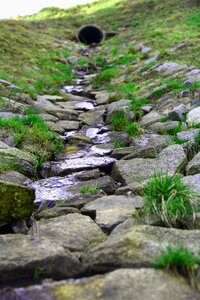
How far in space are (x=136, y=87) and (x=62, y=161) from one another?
16.1ft

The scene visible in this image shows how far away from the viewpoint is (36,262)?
111 inches

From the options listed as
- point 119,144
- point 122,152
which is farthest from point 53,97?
point 122,152

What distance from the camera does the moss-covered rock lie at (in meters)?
3.48

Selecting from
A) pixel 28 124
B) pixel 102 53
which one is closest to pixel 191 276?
pixel 28 124

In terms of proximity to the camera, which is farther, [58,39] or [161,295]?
[58,39]

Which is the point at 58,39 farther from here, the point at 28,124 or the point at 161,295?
the point at 161,295

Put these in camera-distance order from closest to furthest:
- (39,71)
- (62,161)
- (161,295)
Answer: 1. (161,295)
2. (62,161)
3. (39,71)

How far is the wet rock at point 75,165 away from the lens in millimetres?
5664

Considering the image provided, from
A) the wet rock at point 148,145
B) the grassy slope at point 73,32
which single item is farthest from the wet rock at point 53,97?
the wet rock at point 148,145

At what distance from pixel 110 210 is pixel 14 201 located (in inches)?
38.0

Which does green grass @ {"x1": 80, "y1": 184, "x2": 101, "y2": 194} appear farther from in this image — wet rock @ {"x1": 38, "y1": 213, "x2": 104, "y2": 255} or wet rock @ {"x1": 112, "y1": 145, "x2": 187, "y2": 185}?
wet rock @ {"x1": 38, "y1": 213, "x2": 104, "y2": 255}

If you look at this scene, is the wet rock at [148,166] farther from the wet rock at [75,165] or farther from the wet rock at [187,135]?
the wet rock at [187,135]

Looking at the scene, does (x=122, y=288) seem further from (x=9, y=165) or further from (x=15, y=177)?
(x=9, y=165)

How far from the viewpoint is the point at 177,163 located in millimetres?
4840
